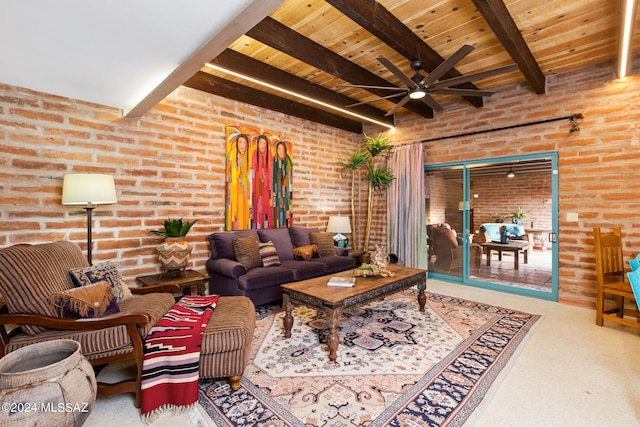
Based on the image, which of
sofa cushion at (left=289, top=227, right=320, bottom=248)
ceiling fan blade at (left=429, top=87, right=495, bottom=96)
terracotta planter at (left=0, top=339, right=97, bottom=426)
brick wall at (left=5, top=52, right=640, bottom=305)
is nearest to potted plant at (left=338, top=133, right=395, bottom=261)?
sofa cushion at (left=289, top=227, right=320, bottom=248)

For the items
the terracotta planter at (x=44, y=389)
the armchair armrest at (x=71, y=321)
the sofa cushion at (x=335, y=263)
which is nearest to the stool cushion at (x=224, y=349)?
the armchair armrest at (x=71, y=321)

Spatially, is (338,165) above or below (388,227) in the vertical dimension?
above

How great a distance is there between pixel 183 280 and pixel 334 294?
5.20 feet

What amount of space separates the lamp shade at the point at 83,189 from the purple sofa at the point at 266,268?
1.37 meters

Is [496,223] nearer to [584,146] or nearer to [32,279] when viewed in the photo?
[584,146]

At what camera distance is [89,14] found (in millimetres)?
1694

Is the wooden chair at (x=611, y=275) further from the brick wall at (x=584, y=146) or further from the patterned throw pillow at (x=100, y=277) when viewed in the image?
the patterned throw pillow at (x=100, y=277)

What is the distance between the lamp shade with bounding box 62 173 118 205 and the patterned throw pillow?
0.65 m

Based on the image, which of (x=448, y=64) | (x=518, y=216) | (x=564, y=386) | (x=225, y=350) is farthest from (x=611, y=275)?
(x=225, y=350)

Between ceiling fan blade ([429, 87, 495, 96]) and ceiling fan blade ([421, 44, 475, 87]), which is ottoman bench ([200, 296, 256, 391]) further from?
ceiling fan blade ([429, 87, 495, 96])

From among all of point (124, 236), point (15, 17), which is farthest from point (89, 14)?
point (124, 236)

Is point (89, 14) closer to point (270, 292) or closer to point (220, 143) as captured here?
point (220, 143)

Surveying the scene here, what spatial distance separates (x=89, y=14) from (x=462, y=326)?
378 centimetres

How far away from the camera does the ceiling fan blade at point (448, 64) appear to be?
2.26 metres
